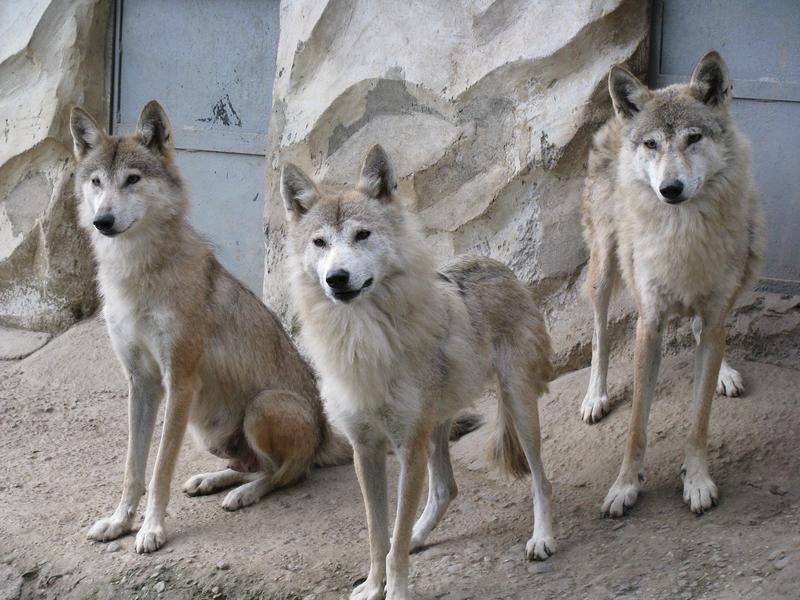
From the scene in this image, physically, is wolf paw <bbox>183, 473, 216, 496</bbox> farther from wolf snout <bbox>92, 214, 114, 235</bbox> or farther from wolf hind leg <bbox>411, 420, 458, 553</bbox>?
wolf snout <bbox>92, 214, 114, 235</bbox>

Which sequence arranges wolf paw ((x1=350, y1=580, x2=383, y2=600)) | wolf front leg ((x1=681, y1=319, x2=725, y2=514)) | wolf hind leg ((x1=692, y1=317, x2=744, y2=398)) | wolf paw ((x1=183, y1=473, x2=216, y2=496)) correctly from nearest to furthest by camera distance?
1. wolf paw ((x1=350, y1=580, x2=383, y2=600))
2. wolf front leg ((x1=681, y1=319, x2=725, y2=514))
3. wolf hind leg ((x1=692, y1=317, x2=744, y2=398))
4. wolf paw ((x1=183, y1=473, x2=216, y2=496))

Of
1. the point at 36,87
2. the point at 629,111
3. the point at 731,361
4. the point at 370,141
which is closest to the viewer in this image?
the point at 629,111

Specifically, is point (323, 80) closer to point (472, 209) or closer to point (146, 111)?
point (472, 209)

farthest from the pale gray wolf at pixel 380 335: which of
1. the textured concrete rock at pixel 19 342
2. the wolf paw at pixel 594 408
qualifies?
the textured concrete rock at pixel 19 342

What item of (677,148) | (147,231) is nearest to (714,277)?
(677,148)

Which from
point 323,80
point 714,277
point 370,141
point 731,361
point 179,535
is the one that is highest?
point 323,80

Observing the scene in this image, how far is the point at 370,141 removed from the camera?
7.38 m

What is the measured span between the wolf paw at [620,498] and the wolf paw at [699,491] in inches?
10.0

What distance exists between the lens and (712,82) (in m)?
5.07

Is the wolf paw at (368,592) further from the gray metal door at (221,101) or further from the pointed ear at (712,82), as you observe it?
the gray metal door at (221,101)

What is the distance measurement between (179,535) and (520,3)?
13.7 feet

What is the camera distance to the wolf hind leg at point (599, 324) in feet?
19.9

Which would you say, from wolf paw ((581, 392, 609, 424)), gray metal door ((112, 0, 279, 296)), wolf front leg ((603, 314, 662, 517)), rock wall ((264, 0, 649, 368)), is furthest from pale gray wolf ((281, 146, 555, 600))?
gray metal door ((112, 0, 279, 296))

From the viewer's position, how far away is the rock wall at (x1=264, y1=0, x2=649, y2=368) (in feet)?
21.8
